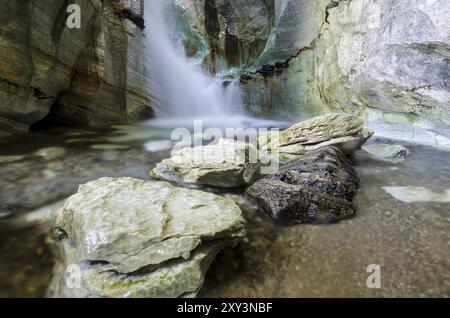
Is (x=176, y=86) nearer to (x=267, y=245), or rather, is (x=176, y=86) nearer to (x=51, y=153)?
(x=51, y=153)

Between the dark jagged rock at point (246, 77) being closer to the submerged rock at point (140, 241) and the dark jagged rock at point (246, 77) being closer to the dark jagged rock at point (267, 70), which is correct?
the dark jagged rock at point (267, 70)

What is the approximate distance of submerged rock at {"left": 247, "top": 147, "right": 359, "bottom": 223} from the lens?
8.70 ft

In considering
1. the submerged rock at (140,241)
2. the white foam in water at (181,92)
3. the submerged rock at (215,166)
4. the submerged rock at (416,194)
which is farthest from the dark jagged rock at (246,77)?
the submerged rock at (140,241)

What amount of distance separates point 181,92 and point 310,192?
10017mm

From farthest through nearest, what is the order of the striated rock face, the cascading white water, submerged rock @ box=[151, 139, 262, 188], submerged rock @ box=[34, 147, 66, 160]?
the cascading white water → the striated rock face → submerged rock @ box=[34, 147, 66, 160] → submerged rock @ box=[151, 139, 262, 188]

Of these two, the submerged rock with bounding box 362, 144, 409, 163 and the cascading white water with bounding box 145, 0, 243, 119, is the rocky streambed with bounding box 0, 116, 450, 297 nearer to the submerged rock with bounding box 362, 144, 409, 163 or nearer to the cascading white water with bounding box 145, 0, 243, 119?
the submerged rock with bounding box 362, 144, 409, 163

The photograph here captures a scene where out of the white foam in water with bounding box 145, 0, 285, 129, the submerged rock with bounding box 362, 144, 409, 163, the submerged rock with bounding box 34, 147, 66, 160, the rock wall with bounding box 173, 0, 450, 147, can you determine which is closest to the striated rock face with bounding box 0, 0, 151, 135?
the white foam in water with bounding box 145, 0, 285, 129

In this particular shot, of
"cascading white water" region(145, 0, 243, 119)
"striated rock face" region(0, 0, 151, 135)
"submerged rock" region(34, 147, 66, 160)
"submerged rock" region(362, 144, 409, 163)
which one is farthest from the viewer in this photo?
"cascading white water" region(145, 0, 243, 119)

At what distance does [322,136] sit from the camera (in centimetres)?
489

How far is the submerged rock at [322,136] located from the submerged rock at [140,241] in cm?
290

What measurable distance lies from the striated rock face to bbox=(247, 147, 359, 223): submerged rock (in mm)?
5353

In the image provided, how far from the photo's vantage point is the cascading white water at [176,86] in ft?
33.7

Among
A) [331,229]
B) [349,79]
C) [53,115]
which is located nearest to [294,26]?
[349,79]

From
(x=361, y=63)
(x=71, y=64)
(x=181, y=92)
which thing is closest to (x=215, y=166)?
(x=71, y=64)
